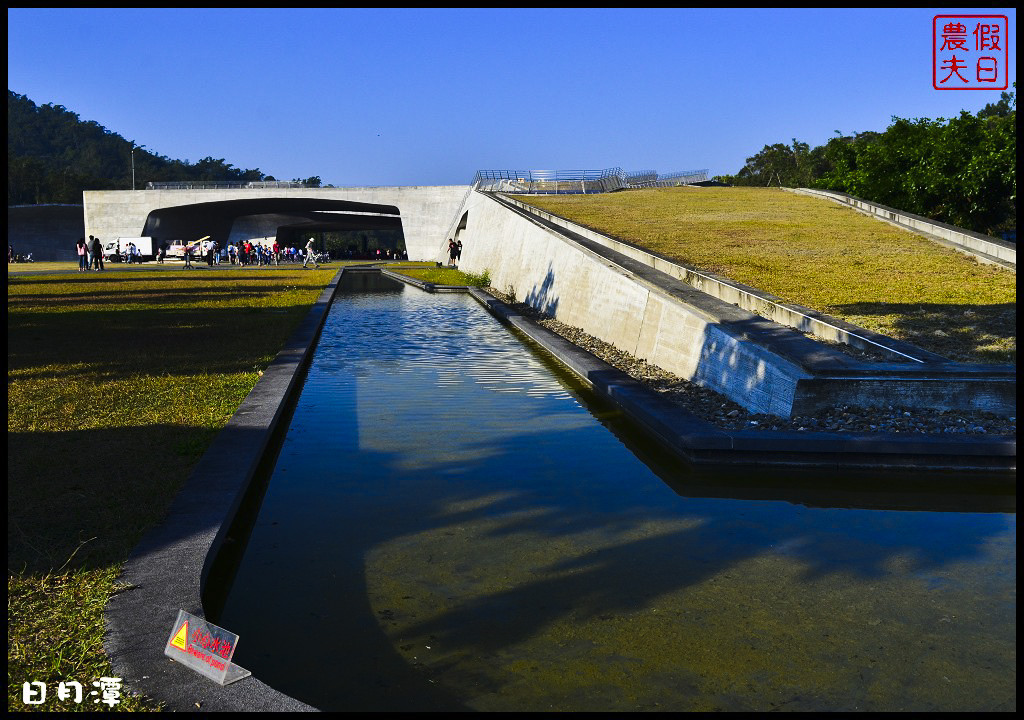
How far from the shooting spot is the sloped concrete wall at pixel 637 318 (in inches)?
326

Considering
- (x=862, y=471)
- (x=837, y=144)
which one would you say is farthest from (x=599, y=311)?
(x=837, y=144)

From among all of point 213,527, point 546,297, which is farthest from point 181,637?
point 546,297

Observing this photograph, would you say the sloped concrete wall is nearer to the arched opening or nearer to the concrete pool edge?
the concrete pool edge

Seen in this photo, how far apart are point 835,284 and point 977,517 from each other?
9.14 m

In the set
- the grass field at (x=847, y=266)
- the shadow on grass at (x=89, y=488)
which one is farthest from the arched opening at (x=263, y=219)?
the shadow on grass at (x=89, y=488)

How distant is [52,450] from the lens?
617cm

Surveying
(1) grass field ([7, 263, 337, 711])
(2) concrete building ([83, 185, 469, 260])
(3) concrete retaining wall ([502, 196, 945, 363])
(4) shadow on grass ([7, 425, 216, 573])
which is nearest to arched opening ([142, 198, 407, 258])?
(2) concrete building ([83, 185, 469, 260])

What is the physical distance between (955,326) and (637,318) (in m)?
4.05

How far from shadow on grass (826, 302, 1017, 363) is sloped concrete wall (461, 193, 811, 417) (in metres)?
2.32

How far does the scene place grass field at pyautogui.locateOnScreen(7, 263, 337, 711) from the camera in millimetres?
3383

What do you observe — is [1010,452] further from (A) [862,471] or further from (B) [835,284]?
(B) [835,284]

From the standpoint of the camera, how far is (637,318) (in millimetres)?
12398

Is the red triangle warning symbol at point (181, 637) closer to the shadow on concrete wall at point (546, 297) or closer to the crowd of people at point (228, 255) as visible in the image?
the shadow on concrete wall at point (546, 297)

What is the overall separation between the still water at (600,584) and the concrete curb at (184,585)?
293 millimetres
